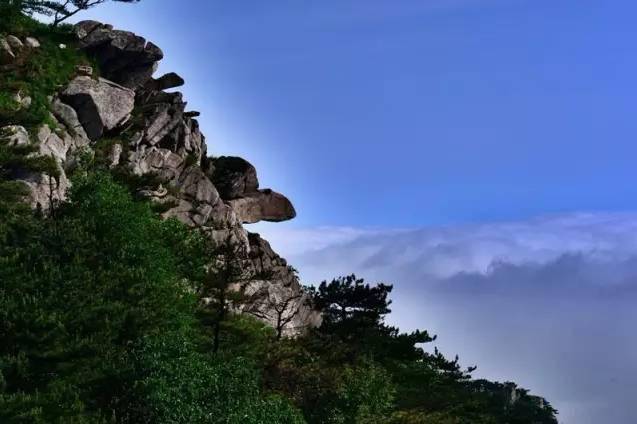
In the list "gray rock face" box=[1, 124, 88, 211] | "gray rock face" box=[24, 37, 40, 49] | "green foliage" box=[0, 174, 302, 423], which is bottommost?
"green foliage" box=[0, 174, 302, 423]

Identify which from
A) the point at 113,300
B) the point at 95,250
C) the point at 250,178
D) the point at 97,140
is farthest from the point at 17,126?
the point at 250,178

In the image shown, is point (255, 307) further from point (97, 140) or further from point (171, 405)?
point (171, 405)

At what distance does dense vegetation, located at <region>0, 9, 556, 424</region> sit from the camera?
1350 inches

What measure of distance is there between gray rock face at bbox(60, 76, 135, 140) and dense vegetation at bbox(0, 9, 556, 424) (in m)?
1.83

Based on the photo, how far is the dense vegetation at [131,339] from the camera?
34281 millimetres

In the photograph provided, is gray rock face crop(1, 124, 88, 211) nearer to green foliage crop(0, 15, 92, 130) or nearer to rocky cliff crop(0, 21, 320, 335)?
rocky cliff crop(0, 21, 320, 335)

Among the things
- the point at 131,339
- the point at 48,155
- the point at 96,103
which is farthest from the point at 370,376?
the point at 96,103

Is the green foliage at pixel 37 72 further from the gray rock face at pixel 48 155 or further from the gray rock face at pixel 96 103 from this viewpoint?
the gray rock face at pixel 96 103

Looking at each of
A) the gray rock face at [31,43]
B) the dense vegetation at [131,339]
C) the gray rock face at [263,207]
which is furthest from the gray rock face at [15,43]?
the gray rock face at [263,207]

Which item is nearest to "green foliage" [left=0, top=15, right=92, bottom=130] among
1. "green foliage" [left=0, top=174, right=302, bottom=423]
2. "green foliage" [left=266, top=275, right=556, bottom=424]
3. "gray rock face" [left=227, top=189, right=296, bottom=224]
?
"green foliage" [left=0, top=174, right=302, bottom=423]

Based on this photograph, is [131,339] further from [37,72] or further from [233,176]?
[233,176]

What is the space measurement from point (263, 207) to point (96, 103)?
22.7 m

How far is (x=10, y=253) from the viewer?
40.1 meters

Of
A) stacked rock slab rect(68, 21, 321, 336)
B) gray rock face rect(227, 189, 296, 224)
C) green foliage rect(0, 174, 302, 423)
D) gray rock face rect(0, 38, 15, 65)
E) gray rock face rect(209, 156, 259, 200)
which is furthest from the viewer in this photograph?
gray rock face rect(227, 189, 296, 224)
